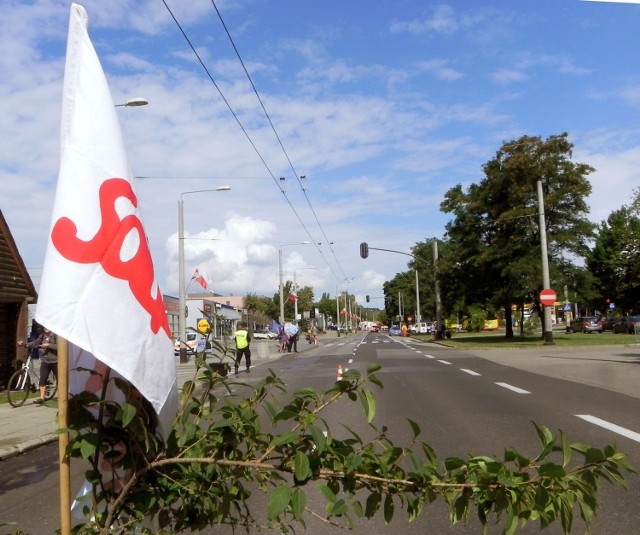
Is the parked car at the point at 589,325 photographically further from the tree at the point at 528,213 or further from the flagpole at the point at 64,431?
the flagpole at the point at 64,431

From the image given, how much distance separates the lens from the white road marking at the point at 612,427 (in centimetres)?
776

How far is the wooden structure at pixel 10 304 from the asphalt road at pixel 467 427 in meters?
7.57

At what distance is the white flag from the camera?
228 cm

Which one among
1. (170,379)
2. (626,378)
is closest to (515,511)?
(170,379)

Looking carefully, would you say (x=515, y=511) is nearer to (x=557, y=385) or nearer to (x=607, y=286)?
(x=557, y=385)

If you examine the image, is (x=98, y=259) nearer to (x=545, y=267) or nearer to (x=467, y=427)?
(x=467, y=427)

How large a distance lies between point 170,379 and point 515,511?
137 centimetres

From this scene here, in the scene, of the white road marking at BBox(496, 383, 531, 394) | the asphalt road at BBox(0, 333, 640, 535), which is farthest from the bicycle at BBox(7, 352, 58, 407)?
the white road marking at BBox(496, 383, 531, 394)

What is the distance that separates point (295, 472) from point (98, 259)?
1.08 m

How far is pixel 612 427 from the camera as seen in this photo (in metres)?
8.41

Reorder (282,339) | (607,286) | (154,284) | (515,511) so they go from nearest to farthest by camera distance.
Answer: (515,511), (154,284), (282,339), (607,286)

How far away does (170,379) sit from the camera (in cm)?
247

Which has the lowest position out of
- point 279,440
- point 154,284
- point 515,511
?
point 515,511

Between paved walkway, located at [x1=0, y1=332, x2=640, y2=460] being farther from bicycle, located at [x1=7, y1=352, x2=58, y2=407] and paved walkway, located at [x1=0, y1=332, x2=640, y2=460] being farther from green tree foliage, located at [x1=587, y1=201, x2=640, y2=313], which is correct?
green tree foliage, located at [x1=587, y1=201, x2=640, y2=313]
